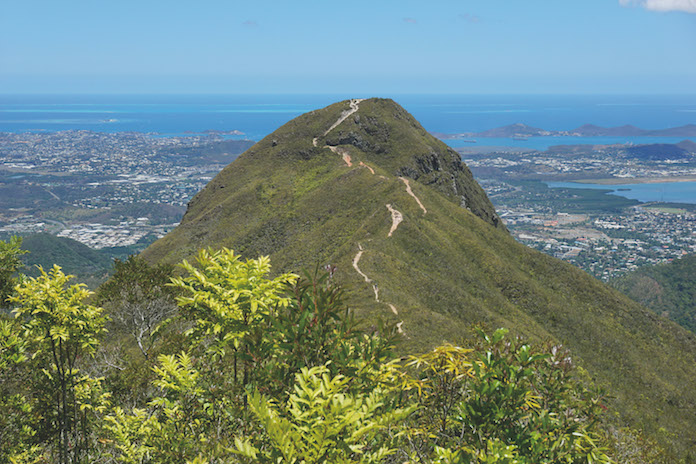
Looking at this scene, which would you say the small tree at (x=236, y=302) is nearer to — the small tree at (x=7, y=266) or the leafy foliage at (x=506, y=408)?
the leafy foliage at (x=506, y=408)

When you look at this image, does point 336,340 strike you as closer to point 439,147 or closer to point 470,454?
point 470,454

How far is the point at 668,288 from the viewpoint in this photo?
125875 mm

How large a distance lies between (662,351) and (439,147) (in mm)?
58435

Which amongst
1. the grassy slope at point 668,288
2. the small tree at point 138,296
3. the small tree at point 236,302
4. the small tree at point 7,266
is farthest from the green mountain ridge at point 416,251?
the grassy slope at point 668,288

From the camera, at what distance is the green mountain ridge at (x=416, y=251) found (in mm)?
41753

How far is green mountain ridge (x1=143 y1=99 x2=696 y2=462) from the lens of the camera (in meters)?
41.8

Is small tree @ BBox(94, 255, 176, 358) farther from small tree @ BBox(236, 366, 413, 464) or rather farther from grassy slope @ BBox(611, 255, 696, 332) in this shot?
grassy slope @ BBox(611, 255, 696, 332)

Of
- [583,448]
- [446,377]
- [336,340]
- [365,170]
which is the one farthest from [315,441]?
[365,170]

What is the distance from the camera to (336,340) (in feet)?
19.0

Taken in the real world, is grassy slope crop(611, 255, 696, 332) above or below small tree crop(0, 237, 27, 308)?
below

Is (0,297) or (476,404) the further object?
(0,297)

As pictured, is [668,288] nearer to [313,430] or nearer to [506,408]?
[506,408]

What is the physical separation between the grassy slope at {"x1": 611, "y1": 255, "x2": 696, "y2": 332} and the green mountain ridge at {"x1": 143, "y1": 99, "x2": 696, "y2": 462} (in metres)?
57.7

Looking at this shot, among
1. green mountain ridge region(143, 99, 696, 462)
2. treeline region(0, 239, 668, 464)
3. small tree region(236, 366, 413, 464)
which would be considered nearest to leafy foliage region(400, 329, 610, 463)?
treeline region(0, 239, 668, 464)
